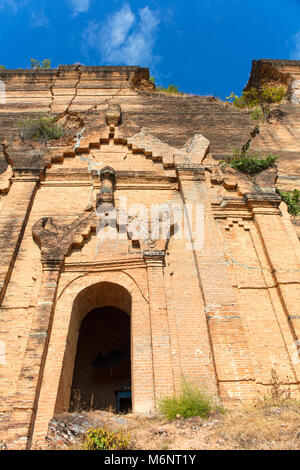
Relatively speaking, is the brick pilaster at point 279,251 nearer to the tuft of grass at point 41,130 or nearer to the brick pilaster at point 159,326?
the brick pilaster at point 159,326

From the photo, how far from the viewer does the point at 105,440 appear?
4.51 m

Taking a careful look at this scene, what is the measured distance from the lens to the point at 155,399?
622cm

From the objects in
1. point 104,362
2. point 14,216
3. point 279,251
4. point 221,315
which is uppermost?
point 14,216

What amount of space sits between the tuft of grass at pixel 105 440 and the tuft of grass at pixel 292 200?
25.8 ft

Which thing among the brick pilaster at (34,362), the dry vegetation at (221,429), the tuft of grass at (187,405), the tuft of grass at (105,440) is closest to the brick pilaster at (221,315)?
the dry vegetation at (221,429)

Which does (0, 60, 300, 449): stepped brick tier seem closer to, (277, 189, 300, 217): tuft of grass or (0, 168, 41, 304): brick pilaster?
(0, 168, 41, 304): brick pilaster

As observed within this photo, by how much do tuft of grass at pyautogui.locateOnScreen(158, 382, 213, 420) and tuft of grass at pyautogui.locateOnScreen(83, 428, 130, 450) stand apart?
1213 mm

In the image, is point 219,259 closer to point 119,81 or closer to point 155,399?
point 155,399

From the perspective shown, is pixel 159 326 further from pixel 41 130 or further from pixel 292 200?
pixel 41 130

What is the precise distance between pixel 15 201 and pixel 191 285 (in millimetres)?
5054

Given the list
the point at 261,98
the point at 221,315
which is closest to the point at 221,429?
the point at 221,315

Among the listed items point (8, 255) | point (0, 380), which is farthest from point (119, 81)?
point (0, 380)

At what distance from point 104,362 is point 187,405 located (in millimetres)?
6106

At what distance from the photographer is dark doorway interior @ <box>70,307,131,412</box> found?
428 inches
